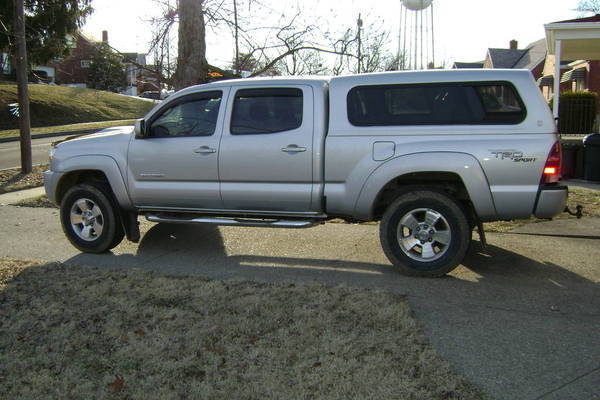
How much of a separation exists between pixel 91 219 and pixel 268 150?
2.34 metres

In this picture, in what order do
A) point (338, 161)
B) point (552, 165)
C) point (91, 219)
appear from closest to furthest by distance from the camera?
point (552, 165)
point (338, 161)
point (91, 219)

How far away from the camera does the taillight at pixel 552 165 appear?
5.37 meters

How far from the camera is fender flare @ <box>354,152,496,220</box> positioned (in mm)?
5504

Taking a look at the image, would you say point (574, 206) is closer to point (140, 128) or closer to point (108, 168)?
point (140, 128)

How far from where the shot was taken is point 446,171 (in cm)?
557

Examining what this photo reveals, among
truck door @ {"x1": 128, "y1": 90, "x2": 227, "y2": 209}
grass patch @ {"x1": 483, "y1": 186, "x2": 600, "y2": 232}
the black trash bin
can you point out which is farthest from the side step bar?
the black trash bin

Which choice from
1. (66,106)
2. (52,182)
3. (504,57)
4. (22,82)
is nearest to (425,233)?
(52,182)

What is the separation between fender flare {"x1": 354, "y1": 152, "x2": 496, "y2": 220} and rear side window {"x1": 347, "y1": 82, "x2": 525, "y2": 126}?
361 mm

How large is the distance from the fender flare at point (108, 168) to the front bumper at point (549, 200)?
4.32 m

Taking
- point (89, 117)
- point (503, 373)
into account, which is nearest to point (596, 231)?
point (503, 373)

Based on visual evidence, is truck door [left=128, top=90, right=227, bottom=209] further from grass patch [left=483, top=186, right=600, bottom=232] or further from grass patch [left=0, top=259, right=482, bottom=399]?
grass patch [left=483, top=186, right=600, bottom=232]

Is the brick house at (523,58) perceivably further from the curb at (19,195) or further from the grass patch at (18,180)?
the curb at (19,195)

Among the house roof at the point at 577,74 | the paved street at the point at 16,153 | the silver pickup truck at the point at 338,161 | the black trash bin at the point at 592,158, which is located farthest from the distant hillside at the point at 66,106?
the silver pickup truck at the point at 338,161

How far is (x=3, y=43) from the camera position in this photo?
91.5 ft
